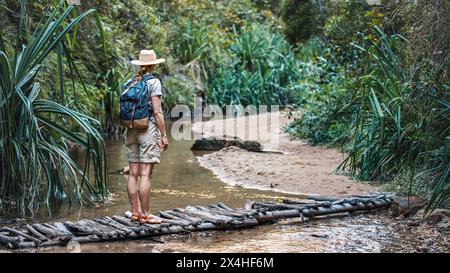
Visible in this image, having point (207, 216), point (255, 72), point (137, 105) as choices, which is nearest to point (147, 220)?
point (207, 216)

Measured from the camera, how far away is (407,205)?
796 centimetres

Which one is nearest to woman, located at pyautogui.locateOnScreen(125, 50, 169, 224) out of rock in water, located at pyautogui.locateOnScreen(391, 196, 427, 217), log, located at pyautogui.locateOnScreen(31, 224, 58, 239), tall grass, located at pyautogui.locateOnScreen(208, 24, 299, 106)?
log, located at pyautogui.locateOnScreen(31, 224, 58, 239)

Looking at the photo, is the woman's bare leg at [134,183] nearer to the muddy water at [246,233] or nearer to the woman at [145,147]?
the woman at [145,147]

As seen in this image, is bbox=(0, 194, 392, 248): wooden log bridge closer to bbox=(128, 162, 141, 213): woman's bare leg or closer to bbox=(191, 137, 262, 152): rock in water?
bbox=(128, 162, 141, 213): woman's bare leg

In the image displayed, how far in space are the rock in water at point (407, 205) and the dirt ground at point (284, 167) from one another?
1483mm

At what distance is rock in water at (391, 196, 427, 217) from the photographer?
795 cm

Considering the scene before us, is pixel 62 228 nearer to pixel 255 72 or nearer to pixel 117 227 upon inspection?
pixel 117 227

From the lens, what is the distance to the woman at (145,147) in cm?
728

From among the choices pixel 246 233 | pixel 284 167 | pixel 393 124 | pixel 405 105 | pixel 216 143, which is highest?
pixel 405 105

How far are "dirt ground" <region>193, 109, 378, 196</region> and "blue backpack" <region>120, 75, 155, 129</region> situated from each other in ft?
10.9

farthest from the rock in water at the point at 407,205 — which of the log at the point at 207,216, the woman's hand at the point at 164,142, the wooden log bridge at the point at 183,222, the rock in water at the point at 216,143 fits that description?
the rock in water at the point at 216,143

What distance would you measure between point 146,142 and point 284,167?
4891 millimetres
